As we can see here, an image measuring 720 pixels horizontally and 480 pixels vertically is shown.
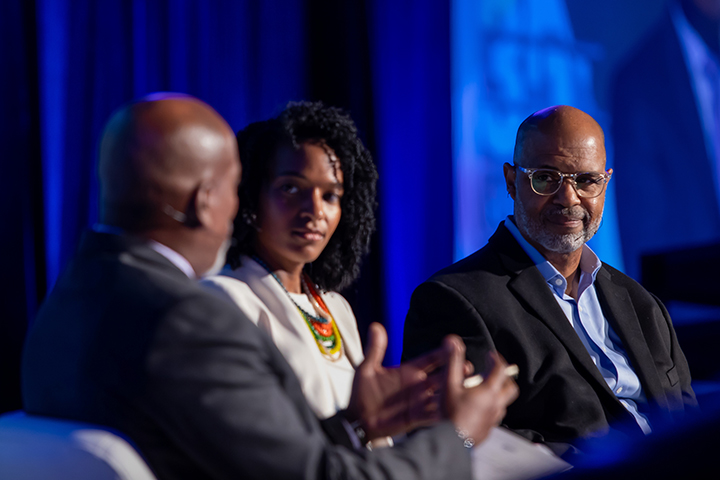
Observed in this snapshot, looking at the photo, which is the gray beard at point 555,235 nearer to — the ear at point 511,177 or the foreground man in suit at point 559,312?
the foreground man in suit at point 559,312

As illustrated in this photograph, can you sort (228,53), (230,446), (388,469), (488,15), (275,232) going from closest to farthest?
(230,446)
(388,469)
(275,232)
(228,53)
(488,15)

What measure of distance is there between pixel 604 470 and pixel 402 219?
396 cm

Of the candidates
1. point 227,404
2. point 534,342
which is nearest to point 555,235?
point 534,342

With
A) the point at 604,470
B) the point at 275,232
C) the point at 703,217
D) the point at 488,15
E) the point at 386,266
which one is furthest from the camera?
the point at 703,217

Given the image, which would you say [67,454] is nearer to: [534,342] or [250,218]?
[250,218]

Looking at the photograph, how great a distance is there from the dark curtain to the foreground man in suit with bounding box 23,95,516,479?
978 millimetres

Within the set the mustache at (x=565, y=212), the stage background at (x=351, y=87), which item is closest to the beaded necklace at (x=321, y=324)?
the mustache at (x=565, y=212)

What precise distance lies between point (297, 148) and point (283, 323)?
0.51m

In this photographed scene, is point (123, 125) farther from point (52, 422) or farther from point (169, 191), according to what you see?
point (52, 422)

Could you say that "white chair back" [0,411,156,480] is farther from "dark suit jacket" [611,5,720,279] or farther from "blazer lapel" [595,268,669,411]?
"dark suit jacket" [611,5,720,279]

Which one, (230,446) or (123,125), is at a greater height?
(123,125)

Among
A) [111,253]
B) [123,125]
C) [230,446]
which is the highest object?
[123,125]

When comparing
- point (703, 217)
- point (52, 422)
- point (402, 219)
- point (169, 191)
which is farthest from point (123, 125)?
point (703, 217)

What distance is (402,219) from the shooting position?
4547mm
